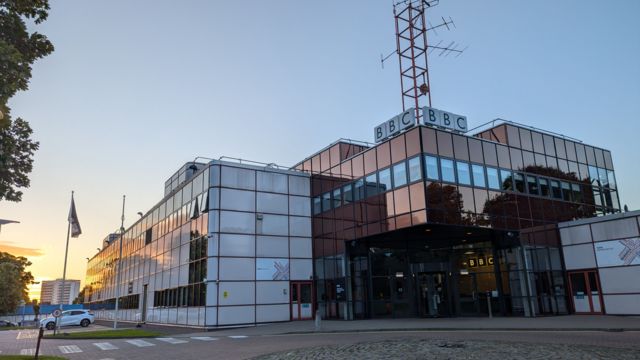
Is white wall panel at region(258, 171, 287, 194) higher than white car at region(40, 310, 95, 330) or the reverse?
higher

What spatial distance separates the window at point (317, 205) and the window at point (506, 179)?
463 inches

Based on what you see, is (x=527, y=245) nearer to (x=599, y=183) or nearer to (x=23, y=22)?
(x=599, y=183)

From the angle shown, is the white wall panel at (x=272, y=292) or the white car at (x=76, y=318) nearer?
the white wall panel at (x=272, y=292)

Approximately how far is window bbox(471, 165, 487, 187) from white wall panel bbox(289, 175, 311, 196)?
11707mm

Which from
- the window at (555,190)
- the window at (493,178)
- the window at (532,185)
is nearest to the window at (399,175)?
the window at (493,178)

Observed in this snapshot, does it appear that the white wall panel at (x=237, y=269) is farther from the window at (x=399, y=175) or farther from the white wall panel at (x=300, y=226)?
the window at (x=399, y=175)

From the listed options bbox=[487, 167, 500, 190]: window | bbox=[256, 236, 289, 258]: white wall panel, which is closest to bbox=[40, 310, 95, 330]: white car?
bbox=[256, 236, 289, 258]: white wall panel

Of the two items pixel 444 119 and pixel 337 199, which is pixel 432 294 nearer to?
pixel 337 199

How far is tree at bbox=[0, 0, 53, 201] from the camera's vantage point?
11164 millimetres

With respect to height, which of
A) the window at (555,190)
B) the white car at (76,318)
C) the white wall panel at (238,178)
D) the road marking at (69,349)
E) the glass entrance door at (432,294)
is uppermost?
the white wall panel at (238,178)

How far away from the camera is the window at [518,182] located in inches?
1067

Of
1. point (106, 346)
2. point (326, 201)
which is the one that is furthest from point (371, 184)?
point (106, 346)

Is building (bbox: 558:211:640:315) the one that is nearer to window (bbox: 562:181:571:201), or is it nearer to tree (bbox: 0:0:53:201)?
window (bbox: 562:181:571:201)

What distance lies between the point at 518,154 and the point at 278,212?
1515 centimetres
